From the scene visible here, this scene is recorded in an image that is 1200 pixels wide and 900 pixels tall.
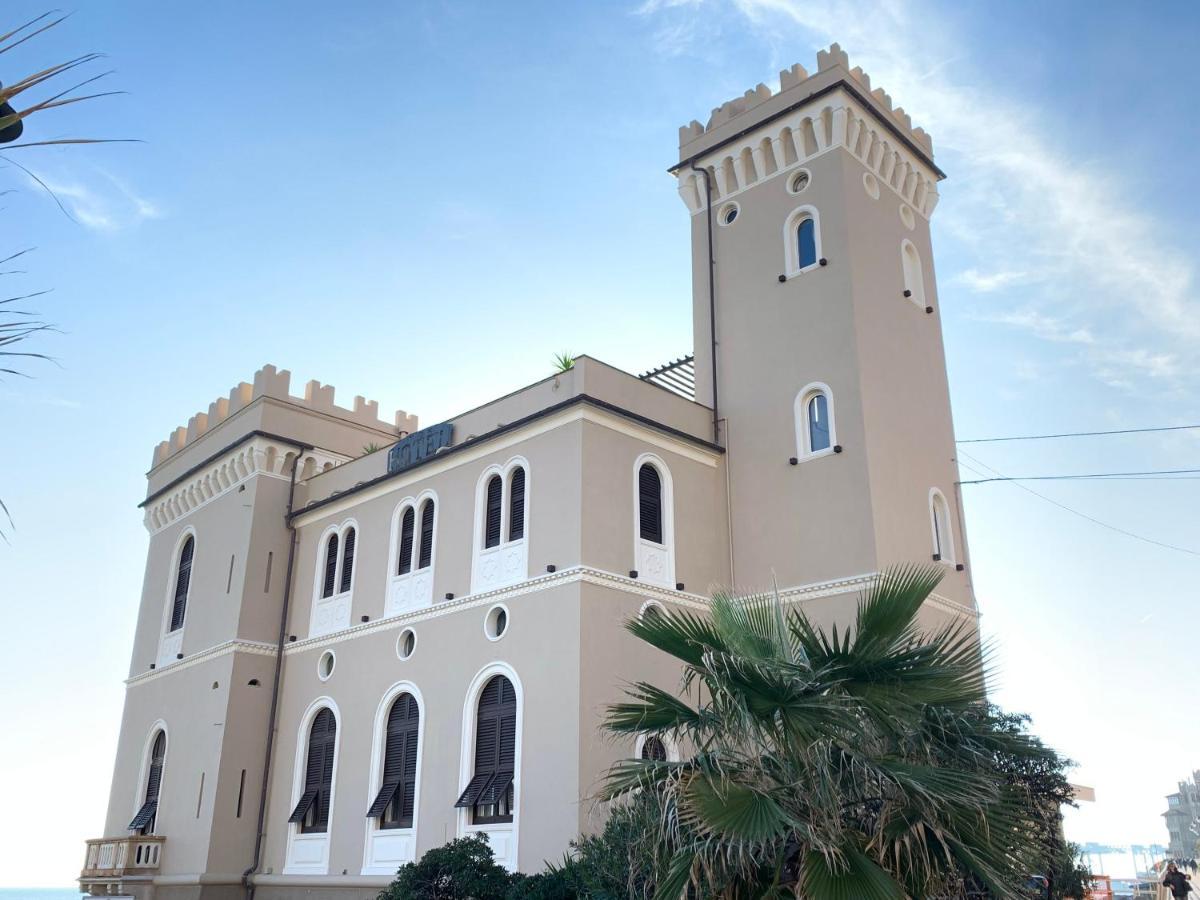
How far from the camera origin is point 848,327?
1983 centimetres

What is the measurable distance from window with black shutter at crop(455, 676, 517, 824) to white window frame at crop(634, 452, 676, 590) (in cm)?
300

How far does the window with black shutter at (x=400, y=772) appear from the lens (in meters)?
19.4

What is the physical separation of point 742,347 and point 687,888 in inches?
538

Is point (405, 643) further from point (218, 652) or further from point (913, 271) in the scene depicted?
point (913, 271)

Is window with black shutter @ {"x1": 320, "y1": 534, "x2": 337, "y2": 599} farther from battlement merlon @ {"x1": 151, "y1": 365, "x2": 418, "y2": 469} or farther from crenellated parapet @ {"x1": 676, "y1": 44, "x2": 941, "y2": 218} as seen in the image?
crenellated parapet @ {"x1": 676, "y1": 44, "x2": 941, "y2": 218}

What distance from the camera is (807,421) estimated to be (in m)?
20.0

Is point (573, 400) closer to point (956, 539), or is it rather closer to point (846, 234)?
point (846, 234)

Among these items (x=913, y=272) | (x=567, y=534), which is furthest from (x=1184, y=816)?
(x=567, y=534)

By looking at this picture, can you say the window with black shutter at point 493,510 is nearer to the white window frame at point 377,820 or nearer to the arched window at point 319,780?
the white window frame at point 377,820

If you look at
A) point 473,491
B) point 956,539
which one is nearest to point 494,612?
point 473,491

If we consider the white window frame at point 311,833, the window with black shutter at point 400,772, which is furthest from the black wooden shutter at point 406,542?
the white window frame at point 311,833

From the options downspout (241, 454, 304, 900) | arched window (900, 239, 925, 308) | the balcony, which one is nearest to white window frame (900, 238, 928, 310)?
arched window (900, 239, 925, 308)

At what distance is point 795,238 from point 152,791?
1838 centimetres

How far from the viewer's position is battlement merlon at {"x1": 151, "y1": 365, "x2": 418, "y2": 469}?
84.9ft
